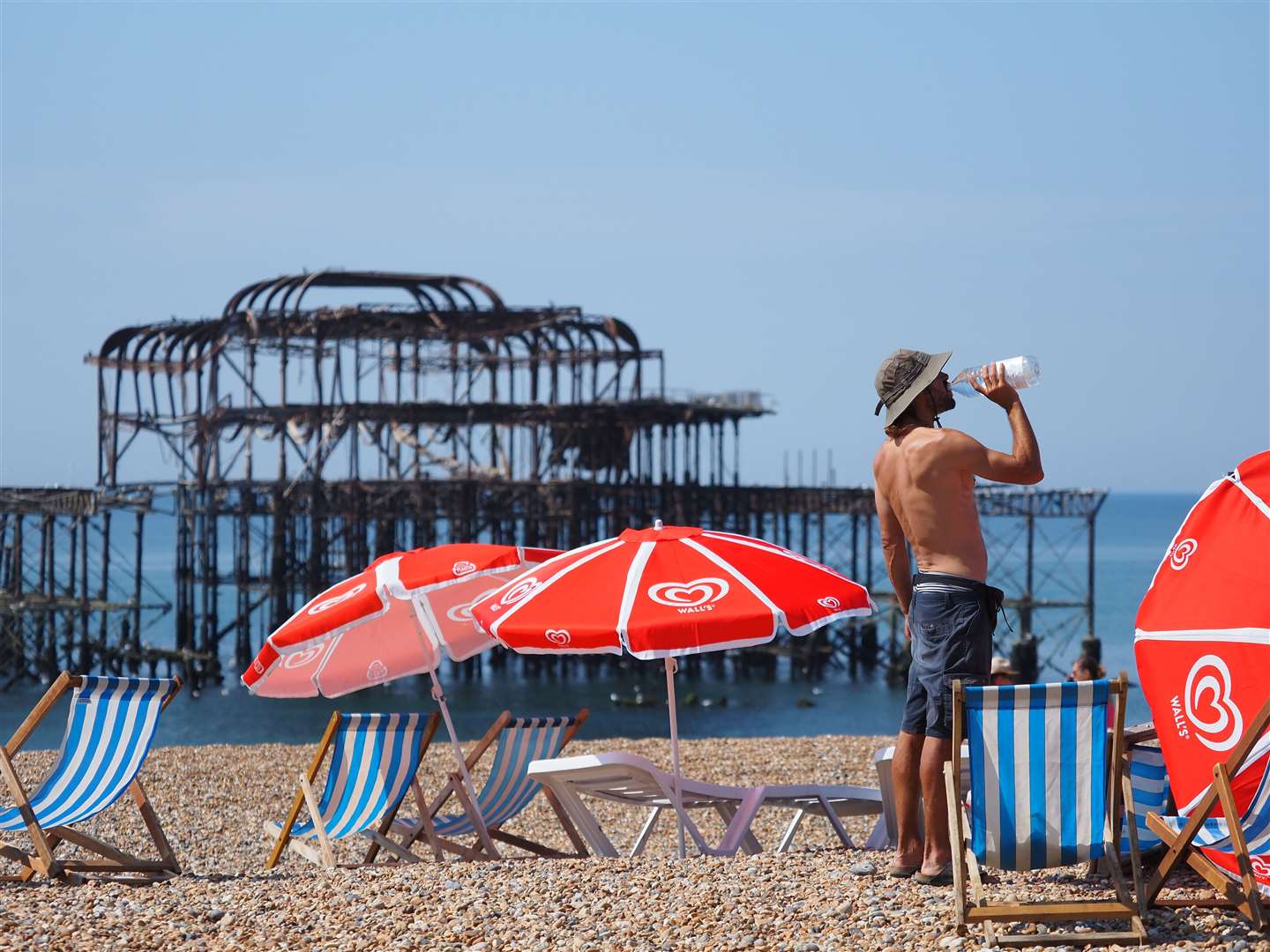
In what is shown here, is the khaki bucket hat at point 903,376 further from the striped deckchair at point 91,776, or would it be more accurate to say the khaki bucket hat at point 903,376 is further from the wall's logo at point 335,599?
the striped deckchair at point 91,776

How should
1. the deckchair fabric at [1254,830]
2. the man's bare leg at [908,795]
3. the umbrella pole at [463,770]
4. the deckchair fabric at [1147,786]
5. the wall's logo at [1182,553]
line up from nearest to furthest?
the deckchair fabric at [1254,830] → the wall's logo at [1182,553] → the man's bare leg at [908,795] → the deckchair fabric at [1147,786] → the umbrella pole at [463,770]

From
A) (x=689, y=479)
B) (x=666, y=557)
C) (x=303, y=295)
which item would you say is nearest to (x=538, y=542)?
(x=689, y=479)

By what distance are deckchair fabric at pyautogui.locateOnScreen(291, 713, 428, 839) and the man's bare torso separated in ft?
9.31

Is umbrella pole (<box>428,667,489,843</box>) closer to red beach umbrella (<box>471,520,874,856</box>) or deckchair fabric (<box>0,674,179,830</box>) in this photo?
red beach umbrella (<box>471,520,874,856</box>)

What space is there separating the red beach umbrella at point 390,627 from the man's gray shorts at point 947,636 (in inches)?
89.7

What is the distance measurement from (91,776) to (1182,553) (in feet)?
13.7

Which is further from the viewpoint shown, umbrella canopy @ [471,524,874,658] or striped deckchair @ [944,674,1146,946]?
umbrella canopy @ [471,524,874,658]

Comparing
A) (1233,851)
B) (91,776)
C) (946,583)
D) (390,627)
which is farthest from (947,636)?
(390,627)

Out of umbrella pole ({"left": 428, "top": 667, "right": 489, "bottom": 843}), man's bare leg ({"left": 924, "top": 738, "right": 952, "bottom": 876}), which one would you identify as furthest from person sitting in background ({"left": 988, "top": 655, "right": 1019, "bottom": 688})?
umbrella pole ({"left": 428, "top": 667, "right": 489, "bottom": 843})

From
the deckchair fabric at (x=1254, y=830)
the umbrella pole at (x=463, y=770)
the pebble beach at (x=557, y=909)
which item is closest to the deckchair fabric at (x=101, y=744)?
the pebble beach at (x=557, y=909)

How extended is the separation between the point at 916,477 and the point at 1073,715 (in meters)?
0.86

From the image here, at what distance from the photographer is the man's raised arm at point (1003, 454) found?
4742 mm

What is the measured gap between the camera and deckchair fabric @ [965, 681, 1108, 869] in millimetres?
4418

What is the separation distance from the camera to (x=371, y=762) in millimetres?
7035
